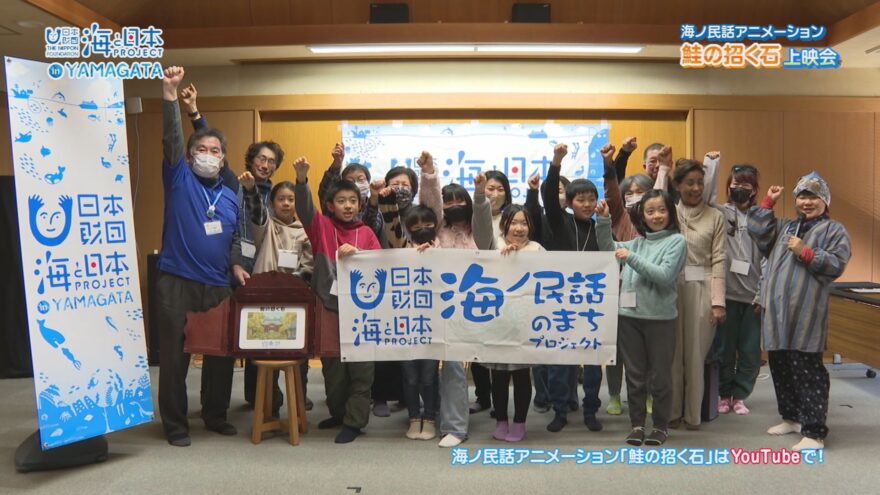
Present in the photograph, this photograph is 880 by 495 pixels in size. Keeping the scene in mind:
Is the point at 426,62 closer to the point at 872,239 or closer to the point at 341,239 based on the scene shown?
the point at 341,239

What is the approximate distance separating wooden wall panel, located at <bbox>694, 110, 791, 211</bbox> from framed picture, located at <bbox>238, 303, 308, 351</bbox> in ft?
12.2

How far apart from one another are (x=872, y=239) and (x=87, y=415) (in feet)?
Answer: 18.7

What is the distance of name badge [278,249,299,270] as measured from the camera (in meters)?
3.66

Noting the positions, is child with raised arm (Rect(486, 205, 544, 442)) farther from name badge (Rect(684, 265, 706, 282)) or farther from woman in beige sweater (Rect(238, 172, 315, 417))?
woman in beige sweater (Rect(238, 172, 315, 417))

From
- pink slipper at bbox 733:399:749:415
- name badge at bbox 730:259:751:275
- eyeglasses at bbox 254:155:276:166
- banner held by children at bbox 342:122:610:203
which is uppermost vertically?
banner held by children at bbox 342:122:610:203

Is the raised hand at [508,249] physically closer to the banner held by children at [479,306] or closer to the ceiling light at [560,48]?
the banner held by children at [479,306]

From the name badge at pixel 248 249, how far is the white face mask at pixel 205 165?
1.28 ft

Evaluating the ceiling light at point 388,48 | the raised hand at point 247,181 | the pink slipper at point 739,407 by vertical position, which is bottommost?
the pink slipper at point 739,407

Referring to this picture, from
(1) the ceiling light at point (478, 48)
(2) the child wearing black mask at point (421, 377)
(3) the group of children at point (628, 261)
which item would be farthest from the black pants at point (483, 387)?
(1) the ceiling light at point (478, 48)

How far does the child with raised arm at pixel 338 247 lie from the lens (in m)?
3.32

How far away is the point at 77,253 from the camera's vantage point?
2969 mm

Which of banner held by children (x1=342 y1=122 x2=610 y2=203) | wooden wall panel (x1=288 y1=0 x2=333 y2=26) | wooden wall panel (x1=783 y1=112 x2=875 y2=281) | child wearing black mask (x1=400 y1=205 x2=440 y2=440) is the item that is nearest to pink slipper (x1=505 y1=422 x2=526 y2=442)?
child wearing black mask (x1=400 y1=205 x2=440 y2=440)

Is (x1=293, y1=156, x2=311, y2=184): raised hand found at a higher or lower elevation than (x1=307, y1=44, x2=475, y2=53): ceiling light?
lower

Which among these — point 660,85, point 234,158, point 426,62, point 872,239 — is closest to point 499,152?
point 426,62
